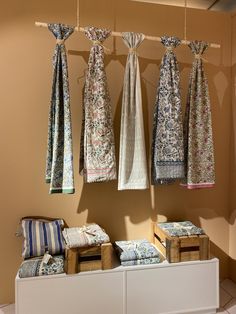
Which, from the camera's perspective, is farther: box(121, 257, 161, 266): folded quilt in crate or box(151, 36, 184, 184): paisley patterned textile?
box(151, 36, 184, 184): paisley patterned textile

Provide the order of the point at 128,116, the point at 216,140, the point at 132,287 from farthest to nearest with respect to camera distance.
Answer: the point at 216,140 < the point at 128,116 < the point at 132,287

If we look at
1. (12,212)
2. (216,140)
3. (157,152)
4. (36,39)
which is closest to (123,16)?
(36,39)

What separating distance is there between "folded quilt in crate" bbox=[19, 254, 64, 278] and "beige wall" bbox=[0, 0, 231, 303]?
0.34 metres

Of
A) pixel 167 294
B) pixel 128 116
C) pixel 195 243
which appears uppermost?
pixel 128 116

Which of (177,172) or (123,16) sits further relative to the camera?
(123,16)

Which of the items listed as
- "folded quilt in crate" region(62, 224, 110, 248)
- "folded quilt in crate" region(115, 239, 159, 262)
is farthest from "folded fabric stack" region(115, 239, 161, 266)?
"folded quilt in crate" region(62, 224, 110, 248)

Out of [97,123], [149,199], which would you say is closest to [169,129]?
[97,123]

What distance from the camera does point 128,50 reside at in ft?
7.13

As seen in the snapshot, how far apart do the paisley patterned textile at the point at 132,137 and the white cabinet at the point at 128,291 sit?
1.83 feet

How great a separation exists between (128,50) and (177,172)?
0.96m

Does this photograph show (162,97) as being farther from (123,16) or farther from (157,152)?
(123,16)

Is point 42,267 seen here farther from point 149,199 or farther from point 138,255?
point 149,199

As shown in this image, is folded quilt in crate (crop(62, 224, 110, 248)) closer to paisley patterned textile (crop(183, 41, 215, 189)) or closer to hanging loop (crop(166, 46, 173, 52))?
paisley patterned textile (crop(183, 41, 215, 189))

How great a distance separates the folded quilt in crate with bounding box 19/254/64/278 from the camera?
1.73m
